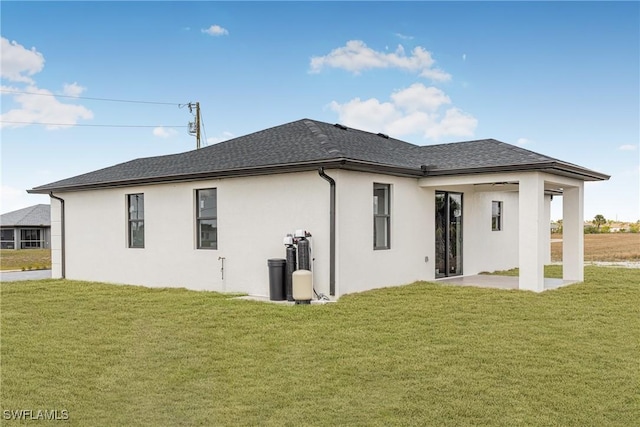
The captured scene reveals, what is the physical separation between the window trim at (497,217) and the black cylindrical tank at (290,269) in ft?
28.1

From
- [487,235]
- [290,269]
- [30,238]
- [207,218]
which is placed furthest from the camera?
[30,238]

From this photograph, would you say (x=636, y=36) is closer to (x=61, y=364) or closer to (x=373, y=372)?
(x=373, y=372)

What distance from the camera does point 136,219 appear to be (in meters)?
14.6

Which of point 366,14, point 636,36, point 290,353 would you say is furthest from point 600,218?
point 290,353

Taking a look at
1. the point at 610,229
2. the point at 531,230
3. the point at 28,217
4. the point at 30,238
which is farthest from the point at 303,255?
the point at 610,229

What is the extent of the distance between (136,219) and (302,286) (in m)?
6.66

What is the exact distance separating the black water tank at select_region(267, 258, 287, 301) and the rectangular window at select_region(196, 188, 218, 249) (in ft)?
8.24

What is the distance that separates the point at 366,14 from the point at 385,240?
772 centimetres

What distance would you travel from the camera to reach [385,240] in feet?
39.6

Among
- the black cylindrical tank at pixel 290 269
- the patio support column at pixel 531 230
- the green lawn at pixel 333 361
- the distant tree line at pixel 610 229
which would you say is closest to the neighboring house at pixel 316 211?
the patio support column at pixel 531 230

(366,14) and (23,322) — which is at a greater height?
(366,14)

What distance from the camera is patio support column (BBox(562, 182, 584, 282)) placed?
14.2 meters

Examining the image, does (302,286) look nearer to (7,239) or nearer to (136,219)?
(136,219)

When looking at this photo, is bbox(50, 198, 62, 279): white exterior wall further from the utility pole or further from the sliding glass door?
the sliding glass door
